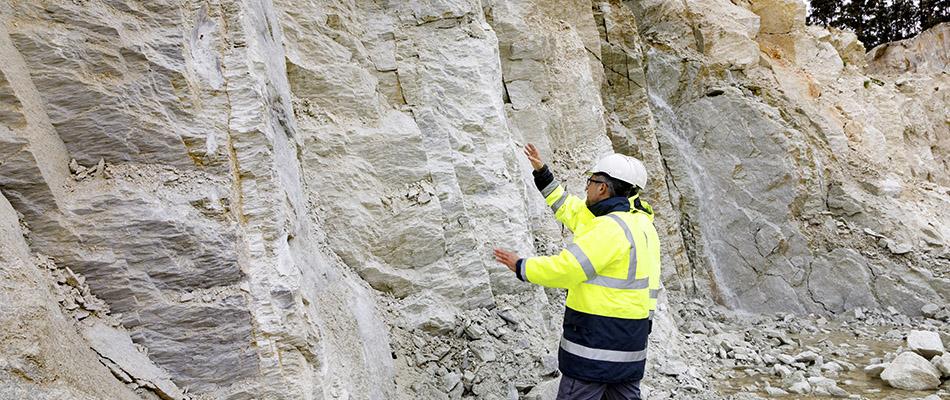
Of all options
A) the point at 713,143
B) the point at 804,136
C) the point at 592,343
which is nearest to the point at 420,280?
the point at 592,343

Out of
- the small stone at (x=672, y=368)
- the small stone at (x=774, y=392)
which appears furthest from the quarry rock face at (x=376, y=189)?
the small stone at (x=774, y=392)

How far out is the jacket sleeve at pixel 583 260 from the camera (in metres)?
3.23

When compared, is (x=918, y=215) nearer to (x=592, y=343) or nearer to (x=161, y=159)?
(x=592, y=343)

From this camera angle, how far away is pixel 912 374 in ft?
21.9

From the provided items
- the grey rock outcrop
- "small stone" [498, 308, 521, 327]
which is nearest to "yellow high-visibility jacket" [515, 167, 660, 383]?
"small stone" [498, 308, 521, 327]

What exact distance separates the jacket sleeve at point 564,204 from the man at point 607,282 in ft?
1.39

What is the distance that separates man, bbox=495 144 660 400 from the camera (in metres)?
3.26

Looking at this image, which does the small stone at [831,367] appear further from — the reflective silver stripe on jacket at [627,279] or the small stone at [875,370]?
the reflective silver stripe on jacket at [627,279]

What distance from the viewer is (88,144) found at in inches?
106

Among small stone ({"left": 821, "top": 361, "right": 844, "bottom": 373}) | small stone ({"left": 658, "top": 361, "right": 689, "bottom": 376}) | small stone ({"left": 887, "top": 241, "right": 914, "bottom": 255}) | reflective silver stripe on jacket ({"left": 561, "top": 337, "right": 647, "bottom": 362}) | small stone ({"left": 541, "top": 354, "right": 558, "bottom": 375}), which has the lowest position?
small stone ({"left": 821, "top": 361, "right": 844, "bottom": 373})

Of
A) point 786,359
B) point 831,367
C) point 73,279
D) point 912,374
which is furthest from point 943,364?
point 73,279

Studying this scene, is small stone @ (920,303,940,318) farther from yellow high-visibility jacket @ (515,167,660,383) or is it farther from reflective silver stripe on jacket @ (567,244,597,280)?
reflective silver stripe on jacket @ (567,244,597,280)

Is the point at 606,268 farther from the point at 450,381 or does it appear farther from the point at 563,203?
the point at 450,381

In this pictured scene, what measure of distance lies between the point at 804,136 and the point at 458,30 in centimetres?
807
